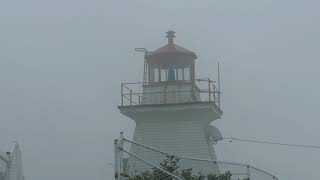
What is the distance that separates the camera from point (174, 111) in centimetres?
2716

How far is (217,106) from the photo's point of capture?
90.6ft

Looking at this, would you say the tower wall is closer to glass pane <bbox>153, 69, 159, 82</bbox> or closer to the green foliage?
glass pane <bbox>153, 69, 159, 82</bbox>

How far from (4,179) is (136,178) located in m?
4.89

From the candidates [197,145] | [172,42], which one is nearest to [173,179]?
[197,145]

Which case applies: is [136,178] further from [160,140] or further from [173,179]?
[160,140]

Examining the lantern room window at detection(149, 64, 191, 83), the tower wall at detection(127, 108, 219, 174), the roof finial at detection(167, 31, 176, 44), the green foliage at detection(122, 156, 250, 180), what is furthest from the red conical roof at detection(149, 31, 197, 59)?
the green foliage at detection(122, 156, 250, 180)

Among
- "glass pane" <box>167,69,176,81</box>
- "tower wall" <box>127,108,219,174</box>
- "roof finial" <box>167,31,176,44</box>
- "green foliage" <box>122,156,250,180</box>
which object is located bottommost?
"green foliage" <box>122,156,250,180</box>

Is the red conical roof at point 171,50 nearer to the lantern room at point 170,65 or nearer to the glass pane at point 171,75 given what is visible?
the lantern room at point 170,65

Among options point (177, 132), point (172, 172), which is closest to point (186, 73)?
point (177, 132)

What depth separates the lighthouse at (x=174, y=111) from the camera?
2706cm

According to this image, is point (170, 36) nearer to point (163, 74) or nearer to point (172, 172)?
point (163, 74)

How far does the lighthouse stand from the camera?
27.1 meters

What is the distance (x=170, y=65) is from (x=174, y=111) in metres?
2.05

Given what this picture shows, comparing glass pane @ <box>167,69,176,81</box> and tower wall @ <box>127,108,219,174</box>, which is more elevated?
glass pane @ <box>167,69,176,81</box>
